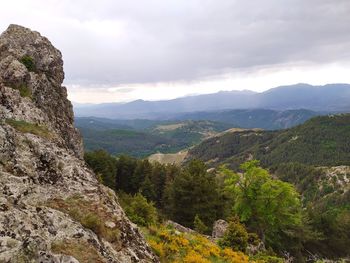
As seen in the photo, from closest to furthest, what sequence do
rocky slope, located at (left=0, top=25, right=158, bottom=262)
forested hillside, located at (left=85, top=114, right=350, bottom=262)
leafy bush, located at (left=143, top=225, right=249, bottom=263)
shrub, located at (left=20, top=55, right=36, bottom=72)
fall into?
rocky slope, located at (left=0, top=25, right=158, bottom=262), leafy bush, located at (left=143, top=225, right=249, bottom=263), forested hillside, located at (left=85, top=114, right=350, bottom=262), shrub, located at (left=20, top=55, right=36, bottom=72)

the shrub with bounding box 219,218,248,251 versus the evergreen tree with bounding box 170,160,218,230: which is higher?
the shrub with bounding box 219,218,248,251

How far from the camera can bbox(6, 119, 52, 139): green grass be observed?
1689cm

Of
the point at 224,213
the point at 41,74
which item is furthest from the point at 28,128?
the point at 224,213

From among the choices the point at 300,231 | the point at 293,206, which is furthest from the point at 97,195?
the point at 300,231

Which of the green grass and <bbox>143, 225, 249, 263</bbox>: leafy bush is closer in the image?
the green grass

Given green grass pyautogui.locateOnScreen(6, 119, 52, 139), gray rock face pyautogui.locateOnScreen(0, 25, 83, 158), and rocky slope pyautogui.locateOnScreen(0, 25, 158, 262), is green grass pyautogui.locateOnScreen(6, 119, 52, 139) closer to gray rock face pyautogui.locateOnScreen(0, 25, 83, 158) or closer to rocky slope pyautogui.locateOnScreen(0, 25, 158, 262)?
rocky slope pyautogui.locateOnScreen(0, 25, 158, 262)

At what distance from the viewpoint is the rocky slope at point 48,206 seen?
9.07 meters

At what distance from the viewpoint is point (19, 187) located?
1195 centimetres

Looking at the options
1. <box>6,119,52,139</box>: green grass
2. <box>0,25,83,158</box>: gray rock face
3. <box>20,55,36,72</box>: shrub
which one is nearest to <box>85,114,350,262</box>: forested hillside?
<box>6,119,52,139</box>: green grass

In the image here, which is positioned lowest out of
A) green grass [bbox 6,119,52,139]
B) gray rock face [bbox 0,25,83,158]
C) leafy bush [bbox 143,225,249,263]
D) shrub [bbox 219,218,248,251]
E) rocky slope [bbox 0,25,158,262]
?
shrub [bbox 219,218,248,251]

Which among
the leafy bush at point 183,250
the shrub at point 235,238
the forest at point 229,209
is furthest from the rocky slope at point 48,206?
the shrub at point 235,238

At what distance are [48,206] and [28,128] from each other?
625 centimetres

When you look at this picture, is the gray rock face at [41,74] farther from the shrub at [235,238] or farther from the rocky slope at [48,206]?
the shrub at [235,238]

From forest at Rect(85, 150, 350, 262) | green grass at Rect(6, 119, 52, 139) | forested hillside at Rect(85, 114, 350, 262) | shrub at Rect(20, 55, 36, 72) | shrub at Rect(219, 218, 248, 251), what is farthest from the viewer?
shrub at Rect(20, 55, 36, 72)
